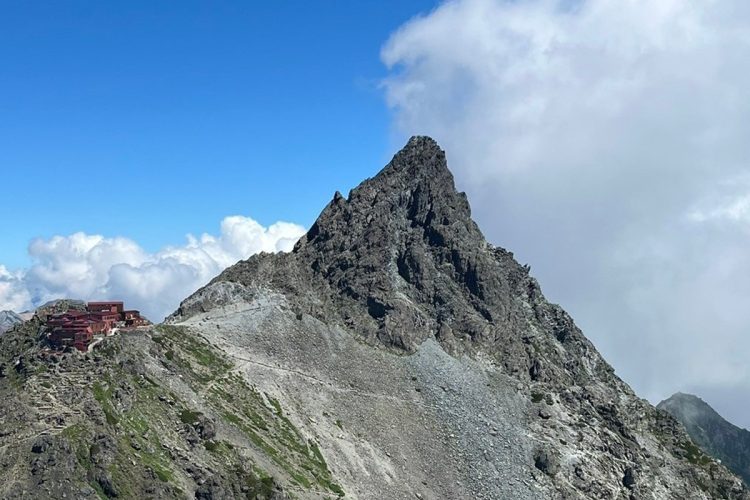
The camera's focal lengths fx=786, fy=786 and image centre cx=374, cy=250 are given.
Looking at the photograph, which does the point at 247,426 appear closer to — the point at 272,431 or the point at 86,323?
the point at 272,431

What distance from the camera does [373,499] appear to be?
6112 inches

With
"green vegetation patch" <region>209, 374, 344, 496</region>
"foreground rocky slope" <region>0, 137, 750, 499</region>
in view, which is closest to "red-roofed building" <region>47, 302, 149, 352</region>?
"foreground rocky slope" <region>0, 137, 750, 499</region>

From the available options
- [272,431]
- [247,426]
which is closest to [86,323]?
[247,426]

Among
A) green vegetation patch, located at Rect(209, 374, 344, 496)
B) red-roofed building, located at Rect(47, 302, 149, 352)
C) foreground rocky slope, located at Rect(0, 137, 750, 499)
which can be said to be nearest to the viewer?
foreground rocky slope, located at Rect(0, 137, 750, 499)

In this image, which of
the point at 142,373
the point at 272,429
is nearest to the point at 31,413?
the point at 142,373

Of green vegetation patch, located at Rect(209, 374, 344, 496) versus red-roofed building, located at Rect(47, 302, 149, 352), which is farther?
green vegetation patch, located at Rect(209, 374, 344, 496)

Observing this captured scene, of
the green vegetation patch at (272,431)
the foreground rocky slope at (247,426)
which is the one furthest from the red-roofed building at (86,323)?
the green vegetation patch at (272,431)

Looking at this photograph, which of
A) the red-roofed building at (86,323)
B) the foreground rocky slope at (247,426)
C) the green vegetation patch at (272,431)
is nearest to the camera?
the foreground rocky slope at (247,426)

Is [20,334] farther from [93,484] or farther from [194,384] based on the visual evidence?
[93,484]

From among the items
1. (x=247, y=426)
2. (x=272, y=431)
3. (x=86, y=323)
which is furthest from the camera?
(x=272, y=431)

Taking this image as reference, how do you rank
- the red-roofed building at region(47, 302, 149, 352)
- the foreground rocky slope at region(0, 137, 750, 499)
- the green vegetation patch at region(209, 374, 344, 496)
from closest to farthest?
the foreground rocky slope at region(0, 137, 750, 499) → the red-roofed building at region(47, 302, 149, 352) → the green vegetation patch at region(209, 374, 344, 496)

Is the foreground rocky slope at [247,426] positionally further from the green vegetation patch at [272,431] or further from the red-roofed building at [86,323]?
the red-roofed building at [86,323]

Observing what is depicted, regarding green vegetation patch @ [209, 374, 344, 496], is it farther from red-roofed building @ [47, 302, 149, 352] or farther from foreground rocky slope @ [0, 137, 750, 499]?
red-roofed building @ [47, 302, 149, 352]

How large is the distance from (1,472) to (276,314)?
9706 cm
